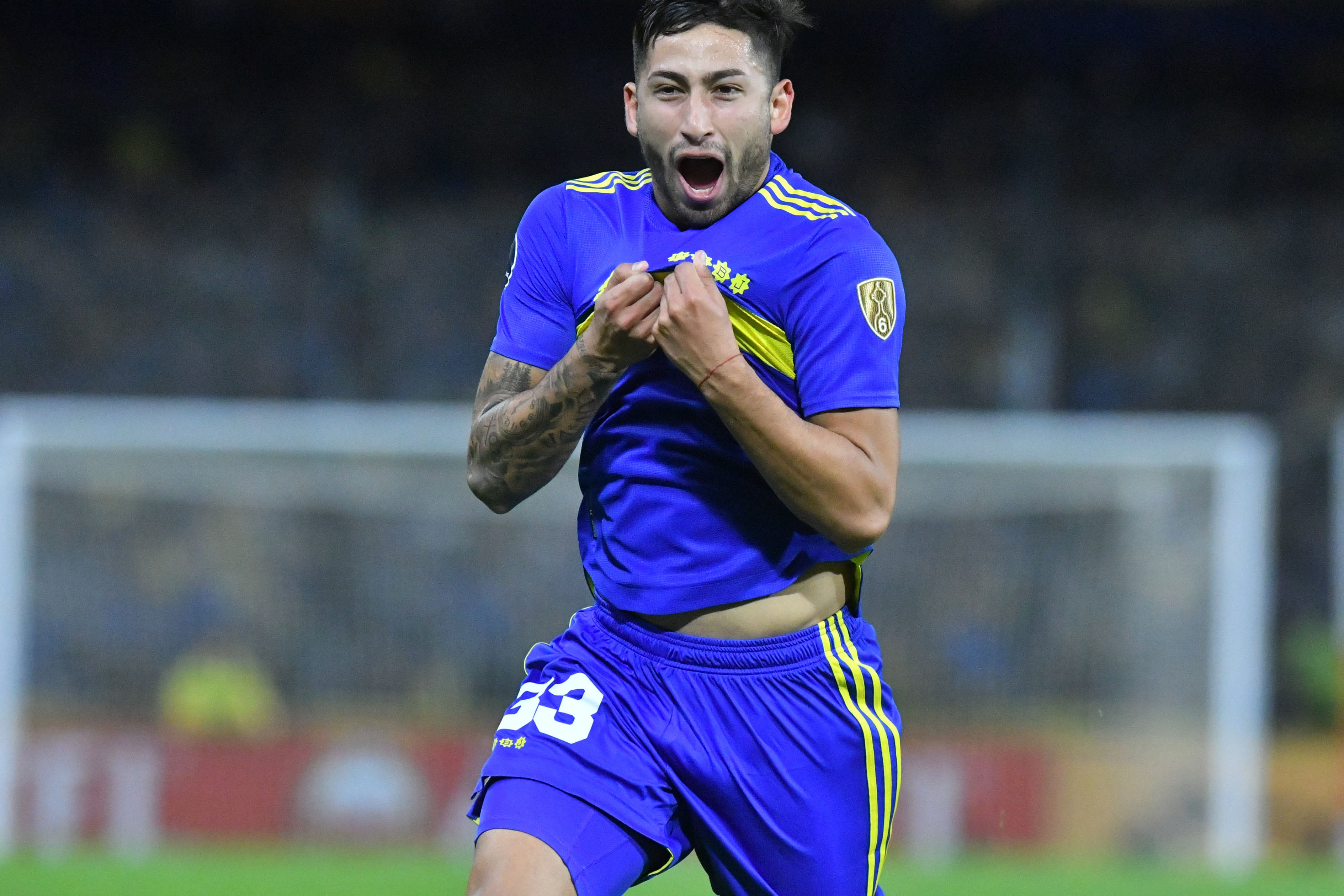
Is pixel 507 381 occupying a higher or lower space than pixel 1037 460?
higher

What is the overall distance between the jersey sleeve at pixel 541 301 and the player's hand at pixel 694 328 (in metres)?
0.36

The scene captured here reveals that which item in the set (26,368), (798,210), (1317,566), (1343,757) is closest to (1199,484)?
(1343,757)

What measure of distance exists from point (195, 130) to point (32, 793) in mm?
6447

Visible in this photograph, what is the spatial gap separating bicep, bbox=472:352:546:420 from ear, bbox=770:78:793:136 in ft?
1.85

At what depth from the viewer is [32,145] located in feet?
42.9

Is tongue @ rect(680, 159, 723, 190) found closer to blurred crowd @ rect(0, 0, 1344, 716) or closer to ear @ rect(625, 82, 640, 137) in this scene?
ear @ rect(625, 82, 640, 137)

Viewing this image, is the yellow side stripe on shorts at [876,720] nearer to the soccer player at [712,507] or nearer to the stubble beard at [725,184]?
the soccer player at [712,507]

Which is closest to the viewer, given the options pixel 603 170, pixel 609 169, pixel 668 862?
pixel 668 862

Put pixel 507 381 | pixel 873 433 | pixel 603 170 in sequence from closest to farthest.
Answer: pixel 873 433, pixel 507 381, pixel 603 170

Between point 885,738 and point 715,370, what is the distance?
721 mm

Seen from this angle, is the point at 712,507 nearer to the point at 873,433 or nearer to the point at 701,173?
Result: the point at 873,433

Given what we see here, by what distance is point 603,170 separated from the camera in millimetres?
13672

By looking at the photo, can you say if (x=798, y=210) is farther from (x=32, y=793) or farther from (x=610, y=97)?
(x=610, y=97)

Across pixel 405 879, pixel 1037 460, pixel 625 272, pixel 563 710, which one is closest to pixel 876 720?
pixel 563 710
